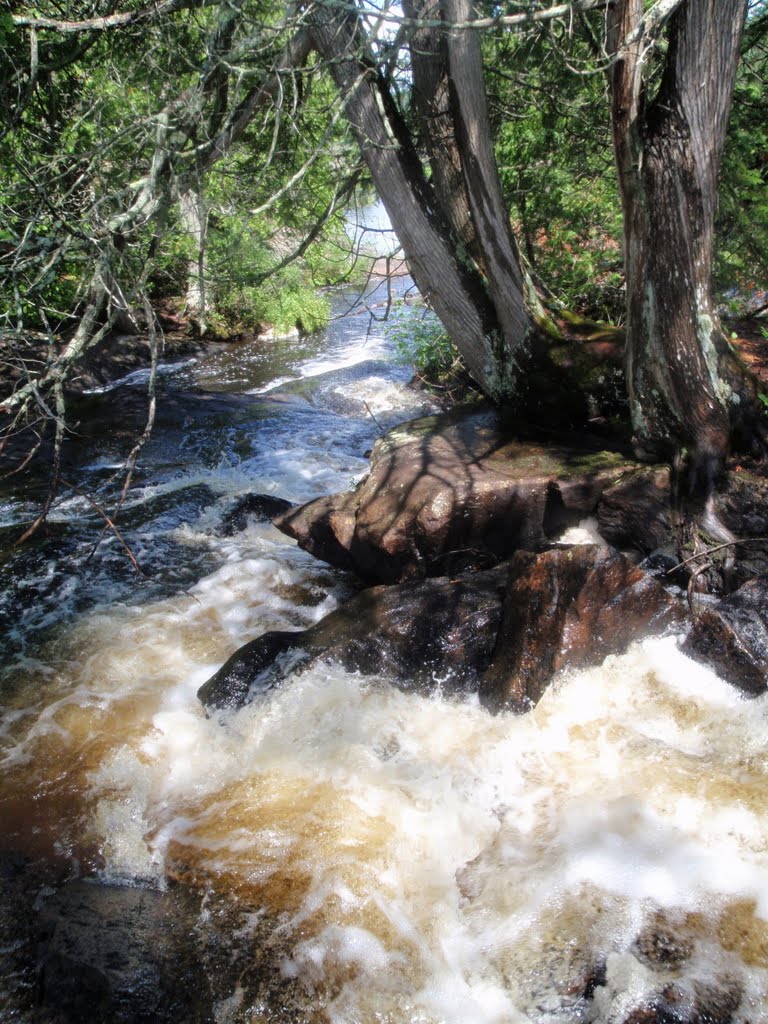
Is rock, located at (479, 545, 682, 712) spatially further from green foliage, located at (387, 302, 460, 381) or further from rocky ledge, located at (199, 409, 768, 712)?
green foliage, located at (387, 302, 460, 381)

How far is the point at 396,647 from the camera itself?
13.5ft

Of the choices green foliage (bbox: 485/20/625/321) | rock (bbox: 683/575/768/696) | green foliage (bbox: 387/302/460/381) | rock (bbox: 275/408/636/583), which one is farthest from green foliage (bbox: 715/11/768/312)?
rock (bbox: 683/575/768/696)

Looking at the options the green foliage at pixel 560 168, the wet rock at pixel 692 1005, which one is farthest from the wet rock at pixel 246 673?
the green foliage at pixel 560 168

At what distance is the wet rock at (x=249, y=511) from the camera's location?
623cm

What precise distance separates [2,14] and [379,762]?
5.53 metres

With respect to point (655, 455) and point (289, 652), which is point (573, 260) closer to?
point (655, 455)

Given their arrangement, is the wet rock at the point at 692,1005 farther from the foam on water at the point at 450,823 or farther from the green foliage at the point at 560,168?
the green foliage at the point at 560,168

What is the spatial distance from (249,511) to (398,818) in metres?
3.80

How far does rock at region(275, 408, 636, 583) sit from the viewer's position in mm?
4973

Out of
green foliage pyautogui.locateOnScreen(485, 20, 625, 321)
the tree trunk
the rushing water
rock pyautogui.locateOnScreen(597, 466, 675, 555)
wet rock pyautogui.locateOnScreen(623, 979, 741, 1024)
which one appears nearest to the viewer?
wet rock pyautogui.locateOnScreen(623, 979, 741, 1024)

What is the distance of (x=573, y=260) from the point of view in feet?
25.2

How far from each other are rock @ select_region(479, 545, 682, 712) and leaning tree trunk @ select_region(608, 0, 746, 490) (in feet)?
4.03

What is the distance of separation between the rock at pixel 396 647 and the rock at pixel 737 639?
3.96 ft

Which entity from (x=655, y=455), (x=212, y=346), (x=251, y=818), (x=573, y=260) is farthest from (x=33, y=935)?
(x=212, y=346)
